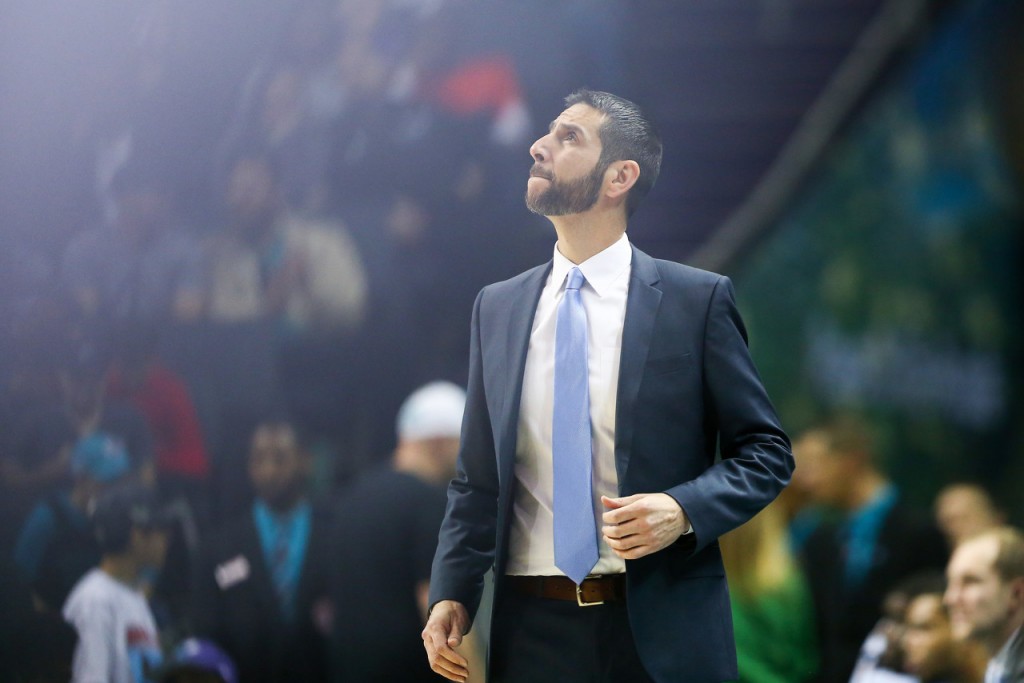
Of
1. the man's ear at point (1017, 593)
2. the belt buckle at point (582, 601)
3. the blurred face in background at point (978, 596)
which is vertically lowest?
the blurred face in background at point (978, 596)

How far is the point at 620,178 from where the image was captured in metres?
1.86

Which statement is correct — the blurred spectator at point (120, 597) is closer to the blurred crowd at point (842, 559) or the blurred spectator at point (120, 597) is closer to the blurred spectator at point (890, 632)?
the blurred crowd at point (842, 559)

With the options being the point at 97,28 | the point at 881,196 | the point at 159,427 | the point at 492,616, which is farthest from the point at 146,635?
the point at 881,196

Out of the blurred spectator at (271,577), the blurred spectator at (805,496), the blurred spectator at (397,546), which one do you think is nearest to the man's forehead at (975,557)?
the blurred spectator at (805,496)

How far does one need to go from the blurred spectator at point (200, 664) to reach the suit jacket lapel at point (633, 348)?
124 inches

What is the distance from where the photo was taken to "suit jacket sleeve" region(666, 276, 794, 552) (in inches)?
64.2

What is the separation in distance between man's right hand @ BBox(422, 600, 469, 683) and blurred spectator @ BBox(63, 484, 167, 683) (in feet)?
9.54

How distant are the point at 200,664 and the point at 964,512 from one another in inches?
122

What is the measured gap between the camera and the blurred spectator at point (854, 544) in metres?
4.56

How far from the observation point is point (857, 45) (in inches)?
189

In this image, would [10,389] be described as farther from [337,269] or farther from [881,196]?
[881,196]

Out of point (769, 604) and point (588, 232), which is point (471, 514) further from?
point (769, 604)

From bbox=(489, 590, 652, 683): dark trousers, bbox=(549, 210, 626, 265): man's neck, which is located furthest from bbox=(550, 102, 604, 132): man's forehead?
bbox=(489, 590, 652, 683): dark trousers

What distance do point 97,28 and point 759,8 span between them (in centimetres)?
269
